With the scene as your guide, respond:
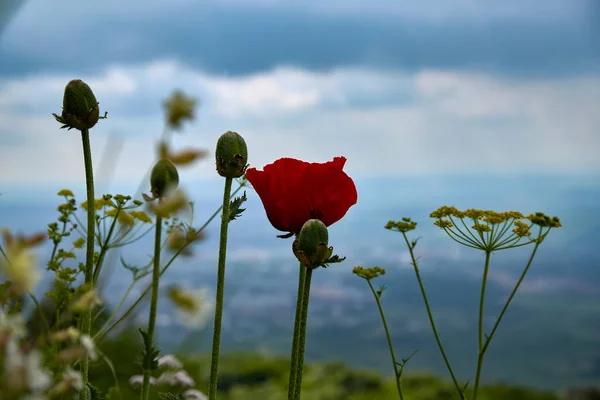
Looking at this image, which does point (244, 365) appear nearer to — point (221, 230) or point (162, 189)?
point (221, 230)

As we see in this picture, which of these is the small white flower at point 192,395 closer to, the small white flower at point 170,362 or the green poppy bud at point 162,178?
the small white flower at point 170,362

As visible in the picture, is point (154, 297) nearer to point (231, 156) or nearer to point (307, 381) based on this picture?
point (231, 156)

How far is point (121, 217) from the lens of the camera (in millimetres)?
1201

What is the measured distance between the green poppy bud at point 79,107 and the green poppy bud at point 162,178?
291mm

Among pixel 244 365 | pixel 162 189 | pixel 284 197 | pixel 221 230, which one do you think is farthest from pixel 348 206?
pixel 244 365

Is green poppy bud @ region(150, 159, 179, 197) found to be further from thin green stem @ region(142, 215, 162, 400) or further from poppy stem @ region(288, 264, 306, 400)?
poppy stem @ region(288, 264, 306, 400)

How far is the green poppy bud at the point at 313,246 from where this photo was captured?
29.9 inches

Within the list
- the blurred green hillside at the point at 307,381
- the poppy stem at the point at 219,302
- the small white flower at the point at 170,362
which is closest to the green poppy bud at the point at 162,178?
the poppy stem at the point at 219,302

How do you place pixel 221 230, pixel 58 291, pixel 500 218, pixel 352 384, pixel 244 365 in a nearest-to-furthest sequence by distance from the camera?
pixel 221 230 → pixel 58 291 → pixel 500 218 → pixel 352 384 → pixel 244 365

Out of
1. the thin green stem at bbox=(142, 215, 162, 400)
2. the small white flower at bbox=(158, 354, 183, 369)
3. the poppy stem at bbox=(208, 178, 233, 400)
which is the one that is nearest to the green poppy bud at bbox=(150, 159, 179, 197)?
the thin green stem at bbox=(142, 215, 162, 400)

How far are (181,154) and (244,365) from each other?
9.92 feet

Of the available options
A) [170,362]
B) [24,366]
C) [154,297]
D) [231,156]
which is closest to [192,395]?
[170,362]

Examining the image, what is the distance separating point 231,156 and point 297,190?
0.36 feet

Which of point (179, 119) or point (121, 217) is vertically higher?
point (179, 119)
